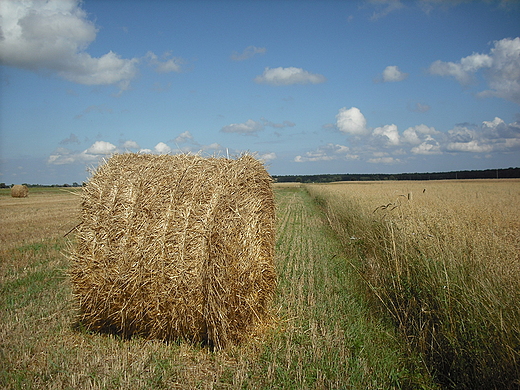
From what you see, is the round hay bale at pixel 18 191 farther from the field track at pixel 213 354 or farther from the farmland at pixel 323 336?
the field track at pixel 213 354

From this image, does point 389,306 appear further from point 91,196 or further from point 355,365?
point 91,196

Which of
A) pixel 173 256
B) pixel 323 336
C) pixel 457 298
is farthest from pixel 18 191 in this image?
pixel 457 298

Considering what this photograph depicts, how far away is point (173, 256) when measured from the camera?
4801 millimetres

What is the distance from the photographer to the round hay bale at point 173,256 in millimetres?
4746

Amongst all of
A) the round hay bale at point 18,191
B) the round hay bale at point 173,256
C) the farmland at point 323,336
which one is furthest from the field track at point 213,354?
the round hay bale at point 18,191

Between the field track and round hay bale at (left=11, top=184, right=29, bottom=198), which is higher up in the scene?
round hay bale at (left=11, top=184, right=29, bottom=198)

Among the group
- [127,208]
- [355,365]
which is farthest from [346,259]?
[127,208]

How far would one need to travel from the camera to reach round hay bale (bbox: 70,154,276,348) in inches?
187

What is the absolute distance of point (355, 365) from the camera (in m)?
4.23

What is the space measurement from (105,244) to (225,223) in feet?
5.44

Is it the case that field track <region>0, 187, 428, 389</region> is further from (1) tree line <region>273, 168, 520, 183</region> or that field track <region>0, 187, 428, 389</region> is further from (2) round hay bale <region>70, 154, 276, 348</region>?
(1) tree line <region>273, 168, 520, 183</region>

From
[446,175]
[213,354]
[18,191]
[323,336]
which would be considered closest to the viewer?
[213,354]

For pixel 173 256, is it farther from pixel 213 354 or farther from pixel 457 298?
pixel 457 298

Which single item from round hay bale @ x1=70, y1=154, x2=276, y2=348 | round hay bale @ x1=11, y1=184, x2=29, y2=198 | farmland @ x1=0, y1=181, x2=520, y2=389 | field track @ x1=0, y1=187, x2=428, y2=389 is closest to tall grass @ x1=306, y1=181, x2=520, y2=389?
farmland @ x1=0, y1=181, x2=520, y2=389
